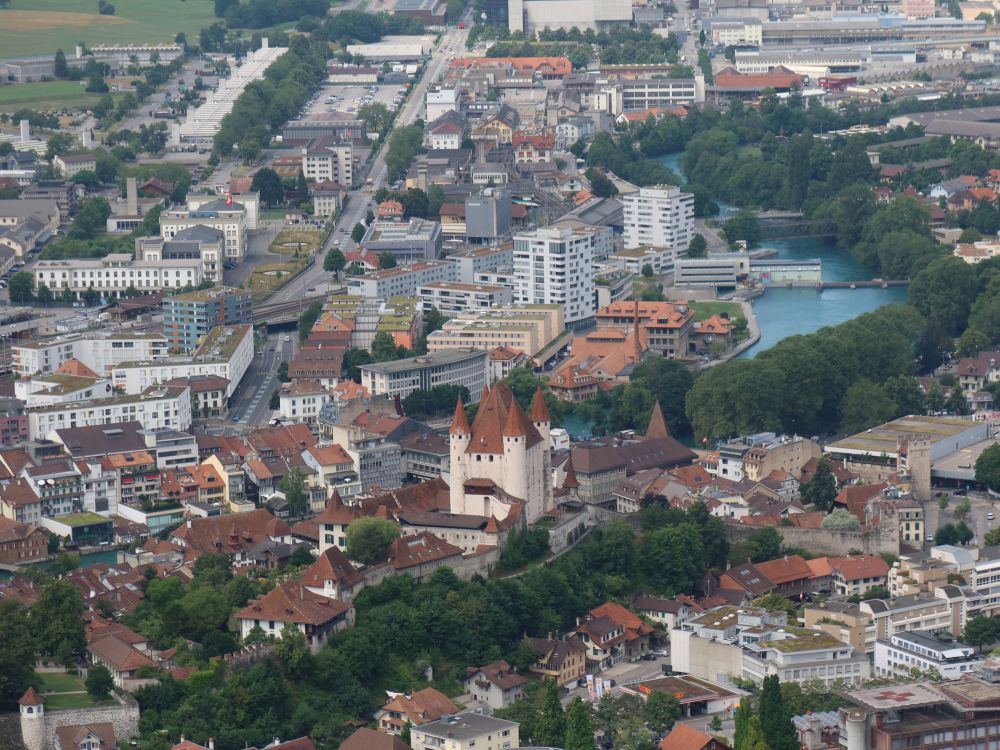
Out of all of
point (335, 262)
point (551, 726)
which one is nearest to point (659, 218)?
point (335, 262)

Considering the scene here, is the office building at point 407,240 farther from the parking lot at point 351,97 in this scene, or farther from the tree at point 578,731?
the tree at point 578,731

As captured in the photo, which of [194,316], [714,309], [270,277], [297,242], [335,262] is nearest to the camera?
Answer: [194,316]

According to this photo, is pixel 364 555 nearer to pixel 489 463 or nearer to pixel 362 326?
pixel 489 463

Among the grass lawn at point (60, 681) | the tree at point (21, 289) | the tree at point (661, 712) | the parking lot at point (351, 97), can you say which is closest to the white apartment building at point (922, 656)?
the tree at point (661, 712)

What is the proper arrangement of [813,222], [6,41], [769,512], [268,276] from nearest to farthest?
[769,512]
[268,276]
[813,222]
[6,41]

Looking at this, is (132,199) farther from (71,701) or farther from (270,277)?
(71,701)

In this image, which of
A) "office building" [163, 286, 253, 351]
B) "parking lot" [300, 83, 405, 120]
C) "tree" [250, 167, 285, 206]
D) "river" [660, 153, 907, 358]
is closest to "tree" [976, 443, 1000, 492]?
"river" [660, 153, 907, 358]

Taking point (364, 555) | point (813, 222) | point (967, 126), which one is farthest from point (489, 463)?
point (967, 126)
